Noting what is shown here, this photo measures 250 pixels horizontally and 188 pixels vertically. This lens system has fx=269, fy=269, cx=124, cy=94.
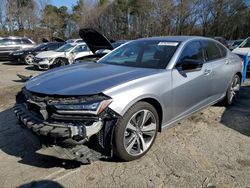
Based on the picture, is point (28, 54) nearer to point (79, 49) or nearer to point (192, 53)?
point (79, 49)

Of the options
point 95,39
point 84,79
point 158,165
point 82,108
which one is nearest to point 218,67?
point 158,165

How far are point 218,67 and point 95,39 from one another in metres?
3.79

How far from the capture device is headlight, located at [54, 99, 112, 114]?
2.93 meters

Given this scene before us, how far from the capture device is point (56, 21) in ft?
164

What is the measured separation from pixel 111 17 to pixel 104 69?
1900 inches

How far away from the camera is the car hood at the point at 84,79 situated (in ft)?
10.2

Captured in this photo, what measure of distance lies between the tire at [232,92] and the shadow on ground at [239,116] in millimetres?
132

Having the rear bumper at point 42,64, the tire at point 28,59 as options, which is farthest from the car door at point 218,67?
the tire at point 28,59

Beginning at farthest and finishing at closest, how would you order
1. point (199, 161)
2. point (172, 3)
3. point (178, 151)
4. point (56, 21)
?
point (56, 21) < point (172, 3) < point (178, 151) < point (199, 161)

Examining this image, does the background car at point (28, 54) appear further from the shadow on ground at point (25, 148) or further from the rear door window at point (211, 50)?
the rear door window at point (211, 50)

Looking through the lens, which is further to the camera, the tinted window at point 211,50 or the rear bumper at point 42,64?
the rear bumper at point 42,64

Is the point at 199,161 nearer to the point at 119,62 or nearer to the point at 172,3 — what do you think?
the point at 119,62

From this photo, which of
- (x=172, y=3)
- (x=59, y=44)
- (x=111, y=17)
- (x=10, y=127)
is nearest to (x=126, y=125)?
(x=10, y=127)

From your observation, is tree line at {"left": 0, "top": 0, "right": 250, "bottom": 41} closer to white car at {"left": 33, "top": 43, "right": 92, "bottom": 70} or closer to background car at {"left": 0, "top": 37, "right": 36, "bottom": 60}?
background car at {"left": 0, "top": 37, "right": 36, "bottom": 60}
